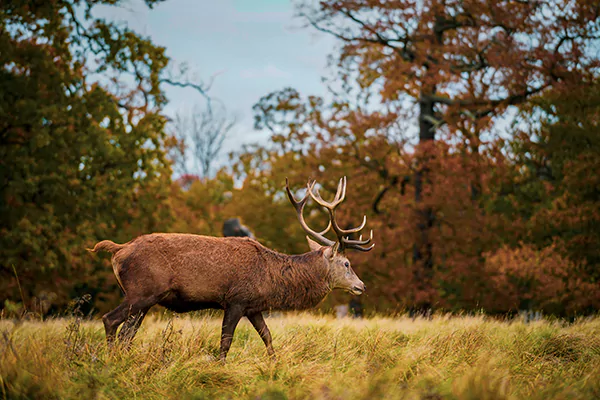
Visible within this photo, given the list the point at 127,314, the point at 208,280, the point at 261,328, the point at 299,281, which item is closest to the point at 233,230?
the point at 299,281

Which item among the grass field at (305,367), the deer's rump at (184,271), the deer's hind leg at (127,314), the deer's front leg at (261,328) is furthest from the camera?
the deer's front leg at (261,328)

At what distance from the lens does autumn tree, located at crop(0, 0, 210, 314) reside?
1636 cm

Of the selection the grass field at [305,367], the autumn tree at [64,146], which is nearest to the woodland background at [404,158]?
the autumn tree at [64,146]

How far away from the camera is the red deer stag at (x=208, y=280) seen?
716cm

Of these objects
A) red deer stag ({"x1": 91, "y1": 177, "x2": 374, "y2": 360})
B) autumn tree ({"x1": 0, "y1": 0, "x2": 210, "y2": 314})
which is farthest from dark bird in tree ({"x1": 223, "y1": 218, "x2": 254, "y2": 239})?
red deer stag ({"x1": 91, "y1": 177, "x2": 374, "y2": 360})

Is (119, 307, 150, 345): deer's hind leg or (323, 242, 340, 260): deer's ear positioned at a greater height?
(323, 242, 340, 260): deer's ear

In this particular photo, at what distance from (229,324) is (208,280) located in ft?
1.75

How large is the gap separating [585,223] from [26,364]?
1454 cm

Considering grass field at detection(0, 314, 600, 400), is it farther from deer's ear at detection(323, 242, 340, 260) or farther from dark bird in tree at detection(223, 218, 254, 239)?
dark bird in tree at detection(223, 218, 254, 239)

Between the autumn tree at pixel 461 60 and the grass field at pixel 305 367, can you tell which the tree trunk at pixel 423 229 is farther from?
the grass field at pixel 305 367

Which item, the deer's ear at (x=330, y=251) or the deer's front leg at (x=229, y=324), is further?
the deer's ear at (x=330, y=251)

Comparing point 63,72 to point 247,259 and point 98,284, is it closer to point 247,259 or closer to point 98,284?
point 98,284

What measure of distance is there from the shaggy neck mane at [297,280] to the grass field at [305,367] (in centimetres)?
44

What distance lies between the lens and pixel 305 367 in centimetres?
608
